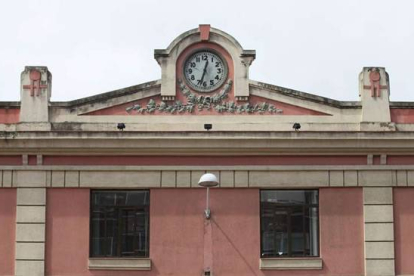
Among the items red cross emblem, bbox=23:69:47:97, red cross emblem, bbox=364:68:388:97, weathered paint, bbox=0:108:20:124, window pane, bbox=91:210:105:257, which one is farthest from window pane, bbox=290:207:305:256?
weathered paint, bbox=0:108:20:124

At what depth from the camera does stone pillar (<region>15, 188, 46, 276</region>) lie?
802 inches

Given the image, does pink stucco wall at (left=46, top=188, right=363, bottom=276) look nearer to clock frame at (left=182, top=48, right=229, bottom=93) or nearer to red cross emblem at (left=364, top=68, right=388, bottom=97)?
red cross emblem at (left=364, top=68, right=388, bottom=97)

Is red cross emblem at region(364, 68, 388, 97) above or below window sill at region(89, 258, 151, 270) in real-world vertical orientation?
above

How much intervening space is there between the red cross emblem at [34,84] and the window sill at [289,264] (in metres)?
6.91

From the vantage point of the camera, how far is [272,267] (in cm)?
2048

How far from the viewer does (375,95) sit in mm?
21203

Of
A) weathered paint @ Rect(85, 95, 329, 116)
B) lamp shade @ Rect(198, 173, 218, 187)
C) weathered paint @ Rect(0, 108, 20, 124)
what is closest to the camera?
lamp shade @ Rect(198, 173, 218, 187)

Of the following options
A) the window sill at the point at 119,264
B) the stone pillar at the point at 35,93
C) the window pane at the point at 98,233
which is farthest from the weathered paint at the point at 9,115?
the window sill at the point at 119,264

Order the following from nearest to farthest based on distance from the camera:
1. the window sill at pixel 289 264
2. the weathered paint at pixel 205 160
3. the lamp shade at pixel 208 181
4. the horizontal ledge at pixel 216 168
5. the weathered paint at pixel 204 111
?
the lamp shade at pixel 208 181 < the window sill at pixel 289 264 < the horizontal ledge at pixel 216 168 < the weathered paint at pixel 205 160 < the weathered paint at pixel 204 111

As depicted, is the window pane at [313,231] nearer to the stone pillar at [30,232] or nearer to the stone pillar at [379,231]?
the stone pillar at [379,231]

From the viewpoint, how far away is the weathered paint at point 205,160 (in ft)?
68.5

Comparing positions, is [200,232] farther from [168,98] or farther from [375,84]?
[375,84]

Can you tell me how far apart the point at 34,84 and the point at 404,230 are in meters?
9.78

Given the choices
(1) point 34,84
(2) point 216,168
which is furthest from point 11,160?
(2) point 216,168
